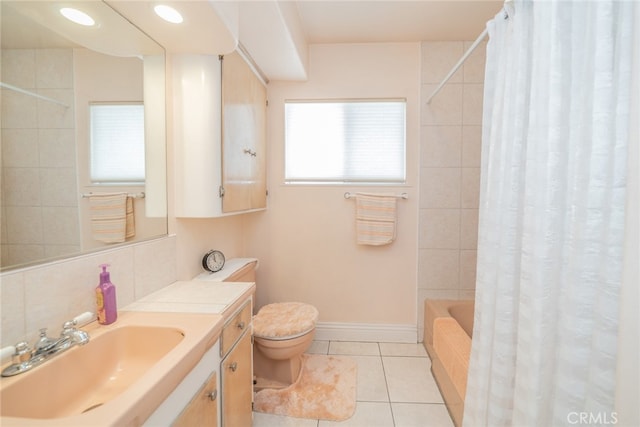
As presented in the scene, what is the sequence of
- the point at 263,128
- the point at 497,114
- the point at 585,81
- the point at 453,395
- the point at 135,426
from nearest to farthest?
the point at 135,426, the point at 585,81, the point at 497,114, the point at 453,395, the point at 263,128

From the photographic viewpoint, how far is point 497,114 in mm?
1042

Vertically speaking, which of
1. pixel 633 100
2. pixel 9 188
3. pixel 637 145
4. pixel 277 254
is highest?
pixel 633 100

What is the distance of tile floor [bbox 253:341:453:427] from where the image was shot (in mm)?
1540

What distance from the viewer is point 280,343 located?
1671 mm

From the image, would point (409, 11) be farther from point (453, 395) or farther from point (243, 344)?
point (453, 395)

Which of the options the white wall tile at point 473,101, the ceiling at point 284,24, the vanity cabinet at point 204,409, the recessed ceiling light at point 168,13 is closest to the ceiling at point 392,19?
the ceiling at point 284,24

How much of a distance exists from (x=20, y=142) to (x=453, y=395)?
2.17 metres

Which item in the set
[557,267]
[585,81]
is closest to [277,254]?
[557,267]

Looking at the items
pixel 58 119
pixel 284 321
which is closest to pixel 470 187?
pixel 284 321

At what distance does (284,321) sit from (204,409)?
0.87m

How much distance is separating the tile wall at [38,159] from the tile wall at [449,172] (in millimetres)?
2189

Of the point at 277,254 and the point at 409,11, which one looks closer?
the point at 409,11

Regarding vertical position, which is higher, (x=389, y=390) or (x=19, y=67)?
(x=19, y=67)

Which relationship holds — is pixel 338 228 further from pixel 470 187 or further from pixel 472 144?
pixel 472 144
